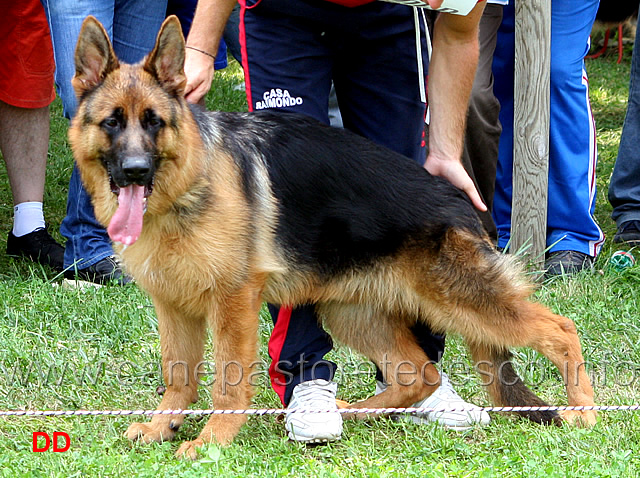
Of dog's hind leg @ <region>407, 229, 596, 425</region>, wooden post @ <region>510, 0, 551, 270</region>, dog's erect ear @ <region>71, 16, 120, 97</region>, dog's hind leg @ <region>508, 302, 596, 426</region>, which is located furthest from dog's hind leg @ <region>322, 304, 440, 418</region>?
wooden post @ <region>510, 0, 551, 270</region>

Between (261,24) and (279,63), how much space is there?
0.60 ft

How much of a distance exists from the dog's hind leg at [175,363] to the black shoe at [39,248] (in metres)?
2.27

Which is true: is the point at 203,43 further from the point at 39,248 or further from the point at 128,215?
the point at 39,248

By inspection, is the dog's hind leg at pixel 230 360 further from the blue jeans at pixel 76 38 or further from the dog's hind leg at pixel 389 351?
the blue jeans at pixel 76 38

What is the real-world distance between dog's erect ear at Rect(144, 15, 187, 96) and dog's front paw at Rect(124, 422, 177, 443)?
135cm

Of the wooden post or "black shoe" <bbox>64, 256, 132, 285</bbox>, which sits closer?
the wooden post

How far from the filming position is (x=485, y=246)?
11.3ft

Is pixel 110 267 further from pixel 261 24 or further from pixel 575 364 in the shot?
pixel 575 364

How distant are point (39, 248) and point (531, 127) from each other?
3.30 metres

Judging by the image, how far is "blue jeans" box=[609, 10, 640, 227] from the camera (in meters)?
5.95

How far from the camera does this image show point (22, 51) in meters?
5.49

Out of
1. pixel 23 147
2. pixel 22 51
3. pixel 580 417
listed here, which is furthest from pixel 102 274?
pixel 580 417

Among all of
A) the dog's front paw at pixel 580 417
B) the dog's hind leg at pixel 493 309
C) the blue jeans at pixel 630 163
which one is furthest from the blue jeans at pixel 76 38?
the blue jeans at pixel 630 163

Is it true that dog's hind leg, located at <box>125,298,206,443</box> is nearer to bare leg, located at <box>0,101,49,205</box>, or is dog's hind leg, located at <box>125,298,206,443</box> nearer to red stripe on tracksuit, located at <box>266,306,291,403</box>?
red stripe on tracksuit, located at <box>266,306,291,403</box>
